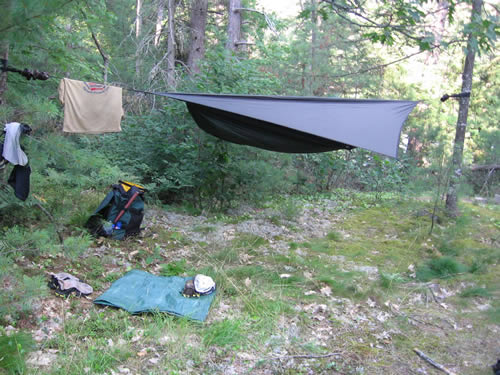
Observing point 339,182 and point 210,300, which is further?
point 339,182

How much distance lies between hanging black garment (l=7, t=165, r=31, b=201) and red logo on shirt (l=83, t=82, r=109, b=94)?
712mm

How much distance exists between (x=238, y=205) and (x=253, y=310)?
8.68ft

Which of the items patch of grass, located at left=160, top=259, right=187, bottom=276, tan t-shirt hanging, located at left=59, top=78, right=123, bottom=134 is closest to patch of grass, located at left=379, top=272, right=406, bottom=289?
patch of grass, located at left=160, top=259, right=187, bottom=276

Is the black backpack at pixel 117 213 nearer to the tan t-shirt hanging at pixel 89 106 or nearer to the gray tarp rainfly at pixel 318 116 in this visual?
the tan t-shirt hanging at pixel 89 106

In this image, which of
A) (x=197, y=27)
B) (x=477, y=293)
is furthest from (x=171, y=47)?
(x=477, y=293)

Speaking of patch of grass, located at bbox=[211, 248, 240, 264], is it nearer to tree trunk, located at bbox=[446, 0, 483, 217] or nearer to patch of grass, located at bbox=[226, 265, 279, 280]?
patch of grass, located at bbox=[226, 265, 279, 280]

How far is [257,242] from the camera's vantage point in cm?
372

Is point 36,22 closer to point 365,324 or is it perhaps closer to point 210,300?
point 210,300

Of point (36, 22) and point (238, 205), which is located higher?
point (36, 22)

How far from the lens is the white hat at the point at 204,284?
2486 mm

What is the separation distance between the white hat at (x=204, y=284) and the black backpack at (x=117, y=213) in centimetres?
106

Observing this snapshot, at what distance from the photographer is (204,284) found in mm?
2525

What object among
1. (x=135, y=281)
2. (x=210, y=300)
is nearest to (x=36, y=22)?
(x=135, y=281)

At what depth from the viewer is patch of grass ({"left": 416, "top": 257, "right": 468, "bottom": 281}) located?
3.10 meters
